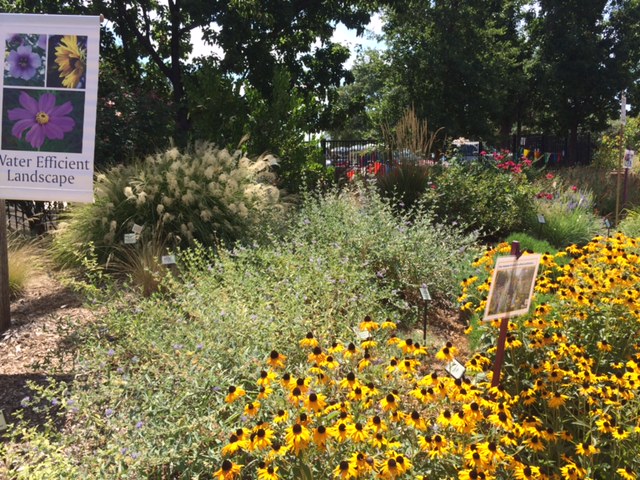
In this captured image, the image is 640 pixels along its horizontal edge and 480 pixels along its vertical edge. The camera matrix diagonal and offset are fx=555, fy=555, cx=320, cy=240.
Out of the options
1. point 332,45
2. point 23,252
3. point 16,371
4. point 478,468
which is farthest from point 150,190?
point 332,45

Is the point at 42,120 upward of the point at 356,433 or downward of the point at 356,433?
upward

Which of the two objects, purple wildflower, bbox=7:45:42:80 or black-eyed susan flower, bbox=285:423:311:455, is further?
purple wildflower, bbox=7:45:42:80

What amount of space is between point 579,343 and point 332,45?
8940 millimetres

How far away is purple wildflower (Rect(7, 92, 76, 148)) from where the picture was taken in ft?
12.9

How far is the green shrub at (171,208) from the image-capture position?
5.43 meters

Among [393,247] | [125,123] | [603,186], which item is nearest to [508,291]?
[393,247]

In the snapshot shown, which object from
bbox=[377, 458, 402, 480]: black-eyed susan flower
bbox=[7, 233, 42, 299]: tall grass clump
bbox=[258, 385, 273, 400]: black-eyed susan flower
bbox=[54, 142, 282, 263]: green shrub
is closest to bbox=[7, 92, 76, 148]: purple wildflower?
bbox=[54, 142, 282, 263]: green shrub

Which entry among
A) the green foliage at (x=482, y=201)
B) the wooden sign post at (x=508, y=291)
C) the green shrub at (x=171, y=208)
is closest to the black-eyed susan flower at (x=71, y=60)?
the green shrub at (x=171, y=208)

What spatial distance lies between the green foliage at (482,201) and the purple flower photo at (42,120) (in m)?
4.29

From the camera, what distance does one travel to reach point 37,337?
402 centimetres

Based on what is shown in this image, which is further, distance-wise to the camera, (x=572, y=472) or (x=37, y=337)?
(x=37, y=337)

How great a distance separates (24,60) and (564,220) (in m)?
6.39

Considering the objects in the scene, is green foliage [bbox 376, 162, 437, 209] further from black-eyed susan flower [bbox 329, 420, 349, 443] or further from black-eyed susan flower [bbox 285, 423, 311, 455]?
black-eyed susan flower [bbox 285, 423, 311, 455]

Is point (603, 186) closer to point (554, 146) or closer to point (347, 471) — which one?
point (347, 471)
